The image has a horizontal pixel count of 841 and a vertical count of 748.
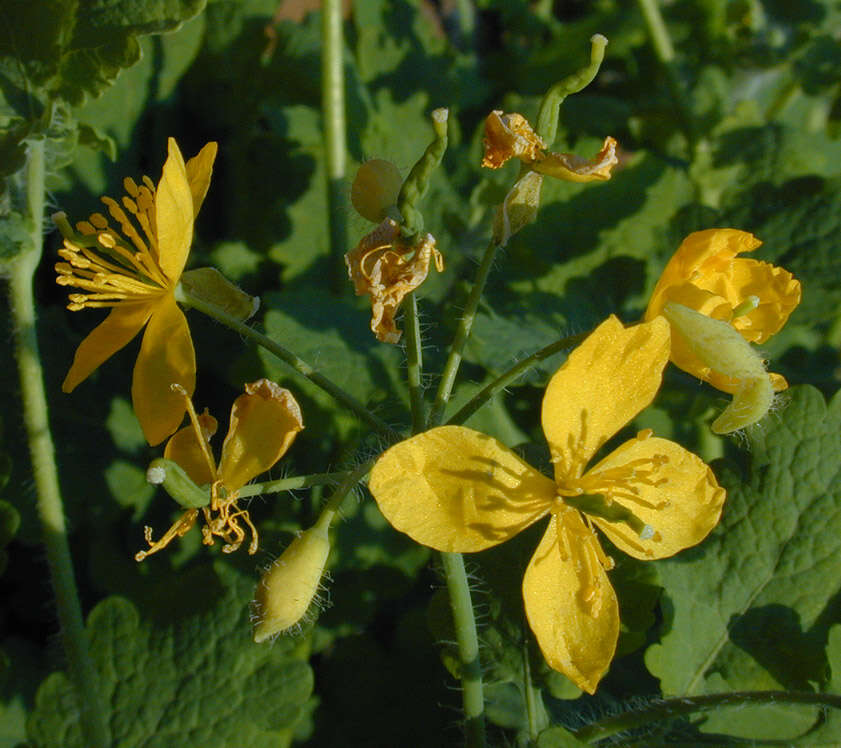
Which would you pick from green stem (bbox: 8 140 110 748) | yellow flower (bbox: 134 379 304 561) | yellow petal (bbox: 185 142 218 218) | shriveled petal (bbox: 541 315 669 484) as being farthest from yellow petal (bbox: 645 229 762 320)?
green stem (bbox: 8 140 110 748)

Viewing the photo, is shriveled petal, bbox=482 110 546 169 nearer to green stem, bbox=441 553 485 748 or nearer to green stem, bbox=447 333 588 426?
green stem, bbox=447 333 588 426

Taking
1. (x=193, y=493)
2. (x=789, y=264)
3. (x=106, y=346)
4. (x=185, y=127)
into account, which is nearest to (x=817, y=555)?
(x=789, y=264)

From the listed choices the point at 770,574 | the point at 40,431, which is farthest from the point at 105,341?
the point at 770,574

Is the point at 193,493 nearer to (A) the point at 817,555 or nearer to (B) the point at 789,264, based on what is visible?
(A) the point at 817,555

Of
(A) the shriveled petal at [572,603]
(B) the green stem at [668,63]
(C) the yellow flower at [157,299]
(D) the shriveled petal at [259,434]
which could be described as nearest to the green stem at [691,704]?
(A) the shriveled petal at [572,603]

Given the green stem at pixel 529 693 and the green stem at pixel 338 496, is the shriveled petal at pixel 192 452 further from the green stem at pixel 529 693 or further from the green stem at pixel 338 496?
the green stem at pixel 529 693

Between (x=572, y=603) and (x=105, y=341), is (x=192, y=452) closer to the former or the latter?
(x=105, y=341)
